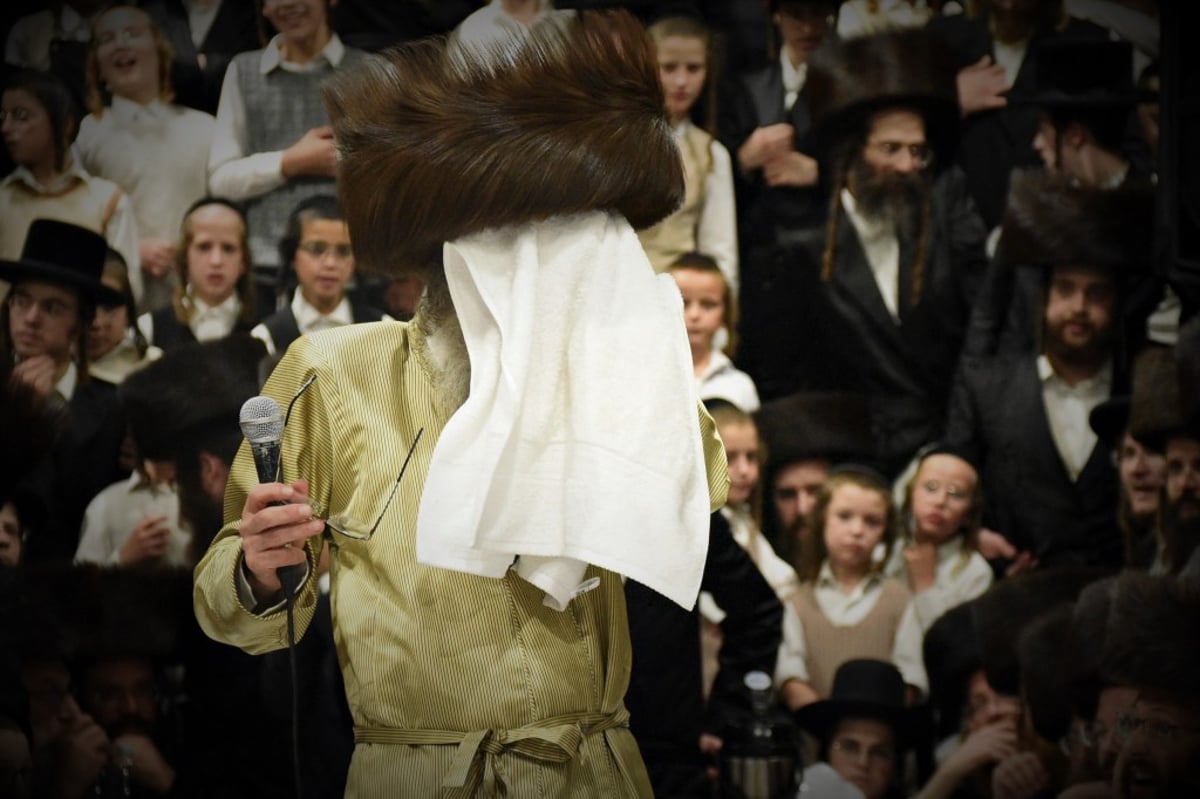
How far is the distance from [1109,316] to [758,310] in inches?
40.2

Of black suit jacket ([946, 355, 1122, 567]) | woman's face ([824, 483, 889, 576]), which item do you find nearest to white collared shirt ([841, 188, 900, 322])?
black suit jacket ([946, 355, 1122, 567])

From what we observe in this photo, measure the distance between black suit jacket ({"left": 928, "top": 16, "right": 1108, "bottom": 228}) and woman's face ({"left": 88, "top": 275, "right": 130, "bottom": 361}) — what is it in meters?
2.50

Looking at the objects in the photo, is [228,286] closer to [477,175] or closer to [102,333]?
[102,333]

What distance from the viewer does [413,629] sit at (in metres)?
2.04

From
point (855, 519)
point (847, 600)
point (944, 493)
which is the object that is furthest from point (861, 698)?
point (944, 493)

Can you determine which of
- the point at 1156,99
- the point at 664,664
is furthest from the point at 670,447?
the point at 1156,99

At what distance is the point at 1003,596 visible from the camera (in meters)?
4.18

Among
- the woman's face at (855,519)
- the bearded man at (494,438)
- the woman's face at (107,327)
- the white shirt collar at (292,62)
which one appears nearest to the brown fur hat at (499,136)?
the bearded man at (494,438)

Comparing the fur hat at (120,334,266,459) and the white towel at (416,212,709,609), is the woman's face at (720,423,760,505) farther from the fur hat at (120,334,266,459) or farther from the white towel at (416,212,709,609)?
the white towel at (416,212,709,609)

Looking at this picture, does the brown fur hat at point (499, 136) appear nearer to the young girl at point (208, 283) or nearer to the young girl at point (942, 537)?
the young girl at point (208, 283)

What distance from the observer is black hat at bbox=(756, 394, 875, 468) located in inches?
165

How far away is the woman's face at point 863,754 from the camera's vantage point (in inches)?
164

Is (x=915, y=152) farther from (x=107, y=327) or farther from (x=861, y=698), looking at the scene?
(x=107, y=327)

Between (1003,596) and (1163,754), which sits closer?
(1163,754)
